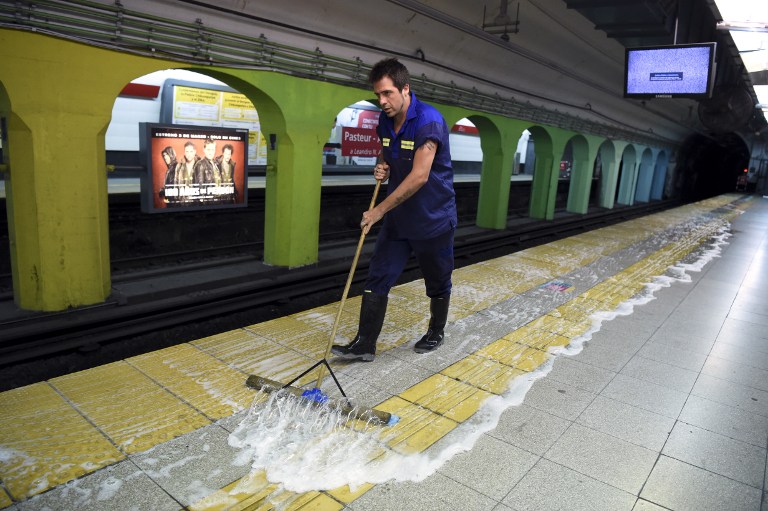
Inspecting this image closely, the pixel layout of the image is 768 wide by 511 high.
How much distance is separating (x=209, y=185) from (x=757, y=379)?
606 cm

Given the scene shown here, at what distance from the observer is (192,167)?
653cm

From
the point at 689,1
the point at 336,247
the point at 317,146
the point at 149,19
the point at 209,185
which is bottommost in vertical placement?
the point at 336,247

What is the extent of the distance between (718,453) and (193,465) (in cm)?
267

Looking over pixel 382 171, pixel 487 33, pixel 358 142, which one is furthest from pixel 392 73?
pixel 358 142

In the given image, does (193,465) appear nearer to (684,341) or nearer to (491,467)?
(491,467)

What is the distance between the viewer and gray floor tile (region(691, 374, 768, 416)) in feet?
11.0

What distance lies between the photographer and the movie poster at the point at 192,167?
6.09 m

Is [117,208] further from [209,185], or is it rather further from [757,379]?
[757,379]

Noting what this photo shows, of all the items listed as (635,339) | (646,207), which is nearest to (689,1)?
(635,339)

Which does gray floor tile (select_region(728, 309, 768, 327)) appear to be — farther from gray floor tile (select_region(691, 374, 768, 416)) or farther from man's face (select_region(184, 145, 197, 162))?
man's face (select_region(184, 145, 197, 162))

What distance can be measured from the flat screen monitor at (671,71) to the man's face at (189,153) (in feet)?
25.8

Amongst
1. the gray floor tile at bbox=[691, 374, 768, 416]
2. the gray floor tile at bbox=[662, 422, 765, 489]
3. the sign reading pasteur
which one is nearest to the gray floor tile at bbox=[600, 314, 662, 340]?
the gray floor tile at bbox=[691, 374, 768, 416]

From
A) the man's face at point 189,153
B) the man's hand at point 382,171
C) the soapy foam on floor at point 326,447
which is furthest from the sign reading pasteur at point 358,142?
the soapy foam on floor at point 326,447

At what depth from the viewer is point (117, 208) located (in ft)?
30.2
